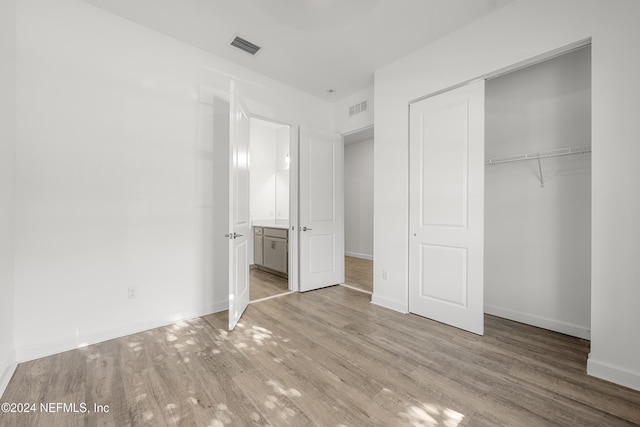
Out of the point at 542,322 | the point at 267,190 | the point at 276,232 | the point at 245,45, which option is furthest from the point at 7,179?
the point at 542,322

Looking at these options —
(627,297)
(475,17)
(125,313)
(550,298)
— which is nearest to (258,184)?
(125,313)

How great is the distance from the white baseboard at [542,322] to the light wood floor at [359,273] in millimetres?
1541

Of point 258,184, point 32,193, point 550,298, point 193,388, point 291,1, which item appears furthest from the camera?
point 258,184

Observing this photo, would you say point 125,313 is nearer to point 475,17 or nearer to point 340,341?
point 340,341

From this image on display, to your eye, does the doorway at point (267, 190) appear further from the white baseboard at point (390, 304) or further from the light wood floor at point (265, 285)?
the white baseboard at point (390, 304)

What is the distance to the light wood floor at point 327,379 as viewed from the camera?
1504 millimetres

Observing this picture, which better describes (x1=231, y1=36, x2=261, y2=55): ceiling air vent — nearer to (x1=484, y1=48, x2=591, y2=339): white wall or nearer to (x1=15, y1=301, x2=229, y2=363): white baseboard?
(x1=484, y1=48, x2=591, y2=339): white wall

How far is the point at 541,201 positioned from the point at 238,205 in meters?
3.09

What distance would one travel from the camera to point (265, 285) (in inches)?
163

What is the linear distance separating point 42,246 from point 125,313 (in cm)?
85

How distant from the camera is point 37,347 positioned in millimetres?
2078

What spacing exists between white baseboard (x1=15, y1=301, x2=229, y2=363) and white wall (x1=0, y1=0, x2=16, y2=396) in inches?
4.1

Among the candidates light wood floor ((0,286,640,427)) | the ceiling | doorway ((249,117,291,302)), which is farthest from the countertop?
the ceiling

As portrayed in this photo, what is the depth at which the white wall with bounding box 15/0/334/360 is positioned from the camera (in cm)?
208
